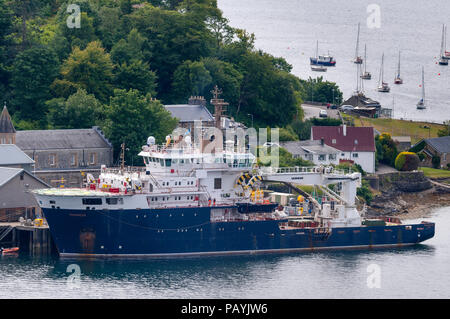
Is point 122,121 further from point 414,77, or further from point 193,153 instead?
point 414,77

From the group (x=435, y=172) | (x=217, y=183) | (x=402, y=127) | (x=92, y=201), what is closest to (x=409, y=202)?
(x=435, y=172)

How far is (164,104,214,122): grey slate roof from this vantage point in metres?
95.8

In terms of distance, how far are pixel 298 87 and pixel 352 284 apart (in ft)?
184

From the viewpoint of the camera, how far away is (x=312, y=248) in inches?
2891

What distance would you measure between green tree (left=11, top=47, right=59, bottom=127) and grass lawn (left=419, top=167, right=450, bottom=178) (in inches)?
1388

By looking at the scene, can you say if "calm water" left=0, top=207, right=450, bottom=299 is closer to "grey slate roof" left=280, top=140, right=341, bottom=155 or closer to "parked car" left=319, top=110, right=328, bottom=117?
"grey slate roof" left=280, top=140, right=341, bottom=155

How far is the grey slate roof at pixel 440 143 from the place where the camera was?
103562 mm

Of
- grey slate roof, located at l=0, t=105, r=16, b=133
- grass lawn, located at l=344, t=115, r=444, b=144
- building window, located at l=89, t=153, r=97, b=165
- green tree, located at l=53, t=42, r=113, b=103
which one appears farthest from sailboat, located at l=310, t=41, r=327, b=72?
grey slate roof, located at l=0, t=105, r=16, b=133

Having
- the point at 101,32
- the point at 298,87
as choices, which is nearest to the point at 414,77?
the point at 298,87

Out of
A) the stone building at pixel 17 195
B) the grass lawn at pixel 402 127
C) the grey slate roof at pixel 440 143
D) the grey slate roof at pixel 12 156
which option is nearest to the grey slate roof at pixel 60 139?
the grey slate roof at pixel 12 156

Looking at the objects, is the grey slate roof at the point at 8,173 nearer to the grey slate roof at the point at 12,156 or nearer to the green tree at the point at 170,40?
the grey slate roof at the point at 12,156

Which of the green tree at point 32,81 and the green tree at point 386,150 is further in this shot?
the green tree at point 386,150

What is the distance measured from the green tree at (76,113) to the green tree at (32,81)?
5.16m

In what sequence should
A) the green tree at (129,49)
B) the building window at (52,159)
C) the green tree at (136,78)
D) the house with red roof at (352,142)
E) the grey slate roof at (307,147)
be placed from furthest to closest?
the green tree at (129,49) < the green tree at (136,78) < the house with red roof at (352,142) < the grey slate roof at (307,147) < the building window at (52,159)
